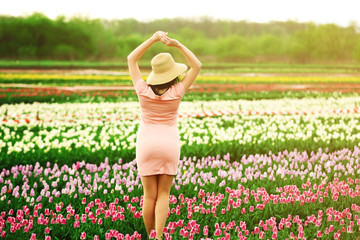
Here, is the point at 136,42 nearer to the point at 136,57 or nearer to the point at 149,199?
the point at 136,57

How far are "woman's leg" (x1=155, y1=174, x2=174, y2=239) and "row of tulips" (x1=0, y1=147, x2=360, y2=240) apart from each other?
7 centimetres

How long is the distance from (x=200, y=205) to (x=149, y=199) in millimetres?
774

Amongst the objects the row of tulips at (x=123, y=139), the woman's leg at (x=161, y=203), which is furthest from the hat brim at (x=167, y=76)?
the row of tulips at (x=123, y=139)

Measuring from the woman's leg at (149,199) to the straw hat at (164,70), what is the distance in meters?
0.72

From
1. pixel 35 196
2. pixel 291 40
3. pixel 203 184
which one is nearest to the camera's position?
pixel 35 196

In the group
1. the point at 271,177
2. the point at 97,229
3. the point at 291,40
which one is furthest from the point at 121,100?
the point at 291,40

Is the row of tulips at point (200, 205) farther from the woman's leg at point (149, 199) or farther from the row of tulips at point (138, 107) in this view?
the row of tulips at point (138, 107)

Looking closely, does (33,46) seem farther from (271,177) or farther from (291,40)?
(271,177)

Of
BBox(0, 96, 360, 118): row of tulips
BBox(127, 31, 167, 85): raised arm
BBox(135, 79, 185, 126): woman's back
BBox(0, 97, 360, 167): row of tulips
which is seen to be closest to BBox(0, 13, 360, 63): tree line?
BBox(0, 96, 360, 118): row of tulips

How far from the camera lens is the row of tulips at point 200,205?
3680mm

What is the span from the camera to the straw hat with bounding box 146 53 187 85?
11.3ft

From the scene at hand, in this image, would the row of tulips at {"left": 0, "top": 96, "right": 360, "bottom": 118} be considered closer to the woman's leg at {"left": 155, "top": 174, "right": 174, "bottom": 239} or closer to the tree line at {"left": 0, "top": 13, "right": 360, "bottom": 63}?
the woman's leg at {"left": 155, "top": 174, "right": 174, "bottom": 239}

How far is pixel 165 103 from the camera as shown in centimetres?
346

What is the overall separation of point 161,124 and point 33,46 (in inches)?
1688
